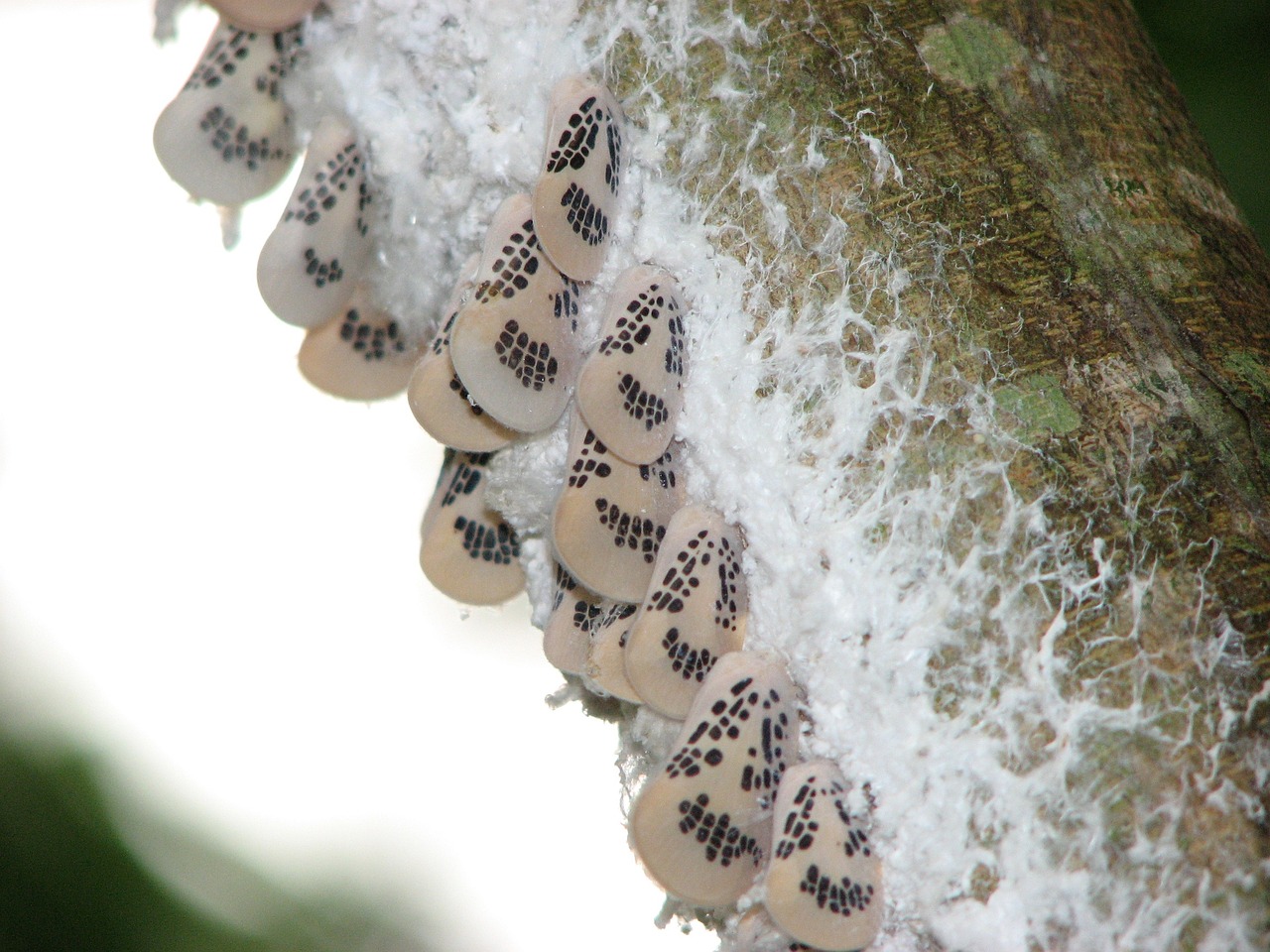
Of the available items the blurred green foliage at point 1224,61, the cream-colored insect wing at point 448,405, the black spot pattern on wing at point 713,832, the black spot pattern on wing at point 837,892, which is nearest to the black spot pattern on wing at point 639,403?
the cream-colored insect wing at point 448,405

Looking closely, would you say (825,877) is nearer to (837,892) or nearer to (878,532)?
(837,892)

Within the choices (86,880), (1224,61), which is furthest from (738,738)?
(86,880)

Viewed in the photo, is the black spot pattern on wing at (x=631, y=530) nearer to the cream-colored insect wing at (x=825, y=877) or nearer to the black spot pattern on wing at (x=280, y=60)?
the cream-colored insect wing at (x=825, y=877)

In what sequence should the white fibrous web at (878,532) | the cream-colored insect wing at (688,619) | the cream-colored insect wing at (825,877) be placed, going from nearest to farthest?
1. the white fibrous web at (878,532)
2. the cream-colored insect wing at (825,877)
3. the cream-colored insect wing at (688,619)

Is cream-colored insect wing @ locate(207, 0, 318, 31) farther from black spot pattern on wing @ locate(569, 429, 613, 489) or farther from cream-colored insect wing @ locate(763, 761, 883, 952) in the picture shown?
cream-colored insect wing @ locate(763, 761, 883, 952)

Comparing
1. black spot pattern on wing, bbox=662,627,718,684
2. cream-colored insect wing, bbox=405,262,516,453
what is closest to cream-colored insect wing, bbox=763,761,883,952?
black spot pattern on wing, bbox=662,627,718,684

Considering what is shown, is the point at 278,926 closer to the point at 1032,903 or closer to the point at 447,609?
the point at 447,609
